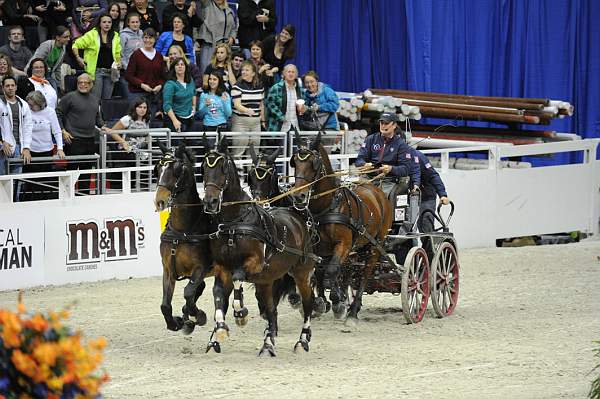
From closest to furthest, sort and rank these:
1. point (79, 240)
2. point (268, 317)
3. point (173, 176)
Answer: point (173, 176) < point (268, 317) < point (79, 240)

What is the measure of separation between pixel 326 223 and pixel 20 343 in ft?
22.0

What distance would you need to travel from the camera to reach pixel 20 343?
472 centimetres

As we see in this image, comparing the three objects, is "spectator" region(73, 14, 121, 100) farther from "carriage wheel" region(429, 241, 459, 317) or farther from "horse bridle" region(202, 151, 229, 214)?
"horse bridle" region(202, 151, 229, 214)

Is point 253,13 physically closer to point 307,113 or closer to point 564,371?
point 307,113

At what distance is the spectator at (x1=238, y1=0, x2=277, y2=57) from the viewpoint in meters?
18.9

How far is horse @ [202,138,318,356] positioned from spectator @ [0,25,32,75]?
6.63 meters

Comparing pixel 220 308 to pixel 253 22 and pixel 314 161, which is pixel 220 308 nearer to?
pixel 314 161

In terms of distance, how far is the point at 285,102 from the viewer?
1675 centimetres

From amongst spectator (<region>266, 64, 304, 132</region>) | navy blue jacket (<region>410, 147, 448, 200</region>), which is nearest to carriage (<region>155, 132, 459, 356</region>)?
navy blue jacket (<region>410, 147, 448, 200</region>)

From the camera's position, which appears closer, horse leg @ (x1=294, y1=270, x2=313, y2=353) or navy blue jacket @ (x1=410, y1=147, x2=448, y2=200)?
horse leg @ (x1=294, y1=270, x2=313, y2=353)

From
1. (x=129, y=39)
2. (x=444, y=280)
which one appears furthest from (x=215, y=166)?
(x=129, y=39)

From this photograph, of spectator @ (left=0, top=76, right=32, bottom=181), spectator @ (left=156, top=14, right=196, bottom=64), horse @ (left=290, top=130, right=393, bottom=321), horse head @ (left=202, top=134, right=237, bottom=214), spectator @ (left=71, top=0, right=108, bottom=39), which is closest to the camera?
horse head @ (left=202, top=134, right=237, bottom=214)

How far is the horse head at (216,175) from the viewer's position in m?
9.63

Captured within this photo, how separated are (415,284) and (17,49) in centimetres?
661
